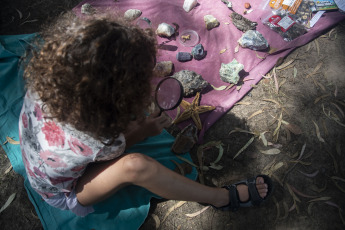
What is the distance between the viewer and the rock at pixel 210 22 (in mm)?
3428

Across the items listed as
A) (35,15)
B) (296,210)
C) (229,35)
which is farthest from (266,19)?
(35,15)

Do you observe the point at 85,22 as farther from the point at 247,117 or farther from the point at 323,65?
the point at 323,65

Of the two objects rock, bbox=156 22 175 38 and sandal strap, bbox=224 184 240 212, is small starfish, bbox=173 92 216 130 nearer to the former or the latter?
sandal strap, bbox=224 184 240 212

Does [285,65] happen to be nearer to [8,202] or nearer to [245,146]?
[245,146]

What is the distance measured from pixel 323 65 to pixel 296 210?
186cm

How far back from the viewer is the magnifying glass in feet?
7.47

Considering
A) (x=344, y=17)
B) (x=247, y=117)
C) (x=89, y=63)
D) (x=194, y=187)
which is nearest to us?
(x=89, y=63)

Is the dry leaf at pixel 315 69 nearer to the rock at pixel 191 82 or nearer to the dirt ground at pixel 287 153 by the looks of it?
the dirt ground at pixel 287 153

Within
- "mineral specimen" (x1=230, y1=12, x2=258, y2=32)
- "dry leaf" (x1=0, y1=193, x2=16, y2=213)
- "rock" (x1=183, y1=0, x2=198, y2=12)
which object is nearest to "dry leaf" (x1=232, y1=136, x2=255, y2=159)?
"mineral specimen" (x1=230, y1=12, x2=258, y2=32)

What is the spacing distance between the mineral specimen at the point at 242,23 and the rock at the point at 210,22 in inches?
9.6

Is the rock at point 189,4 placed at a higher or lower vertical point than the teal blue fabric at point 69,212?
higher

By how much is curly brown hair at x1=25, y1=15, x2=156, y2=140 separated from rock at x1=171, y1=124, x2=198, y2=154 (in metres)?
1.02

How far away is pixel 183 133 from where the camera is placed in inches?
105

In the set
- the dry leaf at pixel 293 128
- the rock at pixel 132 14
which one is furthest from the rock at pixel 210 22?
the dry leaf at pixel 293 128
